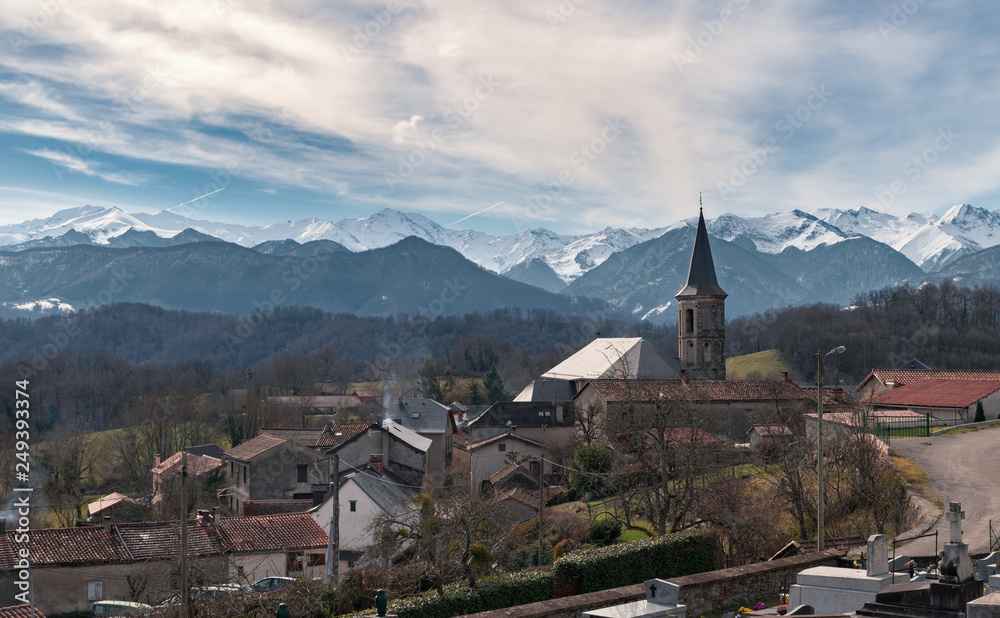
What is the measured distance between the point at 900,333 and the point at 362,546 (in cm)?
12877

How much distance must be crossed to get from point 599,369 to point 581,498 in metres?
28.3

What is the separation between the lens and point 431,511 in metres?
24.3

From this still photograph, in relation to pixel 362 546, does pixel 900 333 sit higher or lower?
higher

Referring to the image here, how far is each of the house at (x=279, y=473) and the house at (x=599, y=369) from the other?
25229 millimetres

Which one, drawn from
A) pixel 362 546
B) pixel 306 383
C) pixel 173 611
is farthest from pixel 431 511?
pixel 306 383

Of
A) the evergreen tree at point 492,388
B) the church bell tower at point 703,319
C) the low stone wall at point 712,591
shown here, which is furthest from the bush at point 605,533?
the evergreen tree at point 492,388

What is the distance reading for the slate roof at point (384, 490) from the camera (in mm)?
37250

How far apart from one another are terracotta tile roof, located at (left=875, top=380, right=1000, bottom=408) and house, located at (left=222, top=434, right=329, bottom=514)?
36302mm

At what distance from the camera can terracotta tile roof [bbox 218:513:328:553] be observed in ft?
108

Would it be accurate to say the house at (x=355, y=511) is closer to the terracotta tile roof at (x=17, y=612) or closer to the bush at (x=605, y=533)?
the bush at (x=605, y=533)

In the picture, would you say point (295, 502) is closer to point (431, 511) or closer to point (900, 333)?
point (431, 511)

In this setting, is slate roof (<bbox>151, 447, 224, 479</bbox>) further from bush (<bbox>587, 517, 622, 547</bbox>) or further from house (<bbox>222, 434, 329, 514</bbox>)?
bush (<bbox>587, 517, 622, 547</bbox>)

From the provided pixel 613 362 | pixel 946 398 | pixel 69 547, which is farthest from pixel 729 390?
pixel 69 547

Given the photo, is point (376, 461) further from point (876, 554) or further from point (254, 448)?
point (876, 554)
